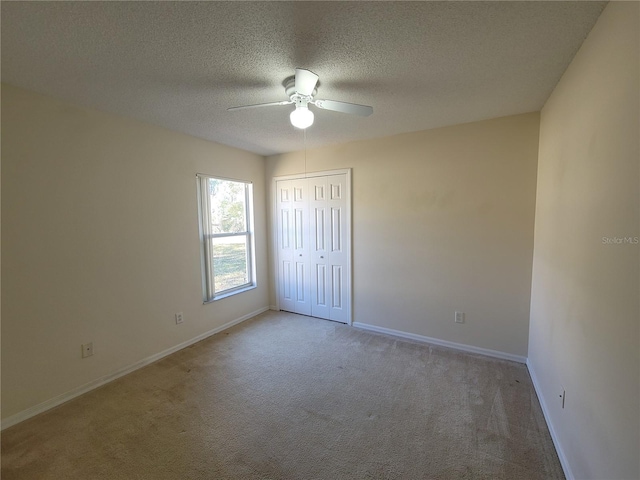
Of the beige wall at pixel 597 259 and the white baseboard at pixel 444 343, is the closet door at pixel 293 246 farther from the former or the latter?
the beige wall at pixel 597 259

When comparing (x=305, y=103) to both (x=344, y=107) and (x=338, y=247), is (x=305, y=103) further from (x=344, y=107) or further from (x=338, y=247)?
(x=338, y=247)

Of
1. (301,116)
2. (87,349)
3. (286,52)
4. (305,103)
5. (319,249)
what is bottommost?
(87,349)

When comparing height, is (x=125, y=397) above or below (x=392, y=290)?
below

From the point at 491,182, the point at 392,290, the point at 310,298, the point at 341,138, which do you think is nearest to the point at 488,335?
the point at 392,290

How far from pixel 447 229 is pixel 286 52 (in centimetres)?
234

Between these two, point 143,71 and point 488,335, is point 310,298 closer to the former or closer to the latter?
point 488,335

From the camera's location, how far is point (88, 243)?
7.69 ft

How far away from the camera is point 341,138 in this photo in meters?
3.35

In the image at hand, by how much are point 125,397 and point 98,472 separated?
74 cm

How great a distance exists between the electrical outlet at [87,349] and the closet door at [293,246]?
2395 millimetres

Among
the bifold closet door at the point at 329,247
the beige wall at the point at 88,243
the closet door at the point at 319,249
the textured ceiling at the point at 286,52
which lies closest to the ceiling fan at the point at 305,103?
the textured ceiling at the point at 286,52

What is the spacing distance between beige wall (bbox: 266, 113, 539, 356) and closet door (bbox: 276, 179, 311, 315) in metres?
0.64

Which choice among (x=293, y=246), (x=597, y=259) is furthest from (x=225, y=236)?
(x=597, y=259)

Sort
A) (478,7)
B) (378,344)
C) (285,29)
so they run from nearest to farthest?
(478,7)
(285,29)
(378,344)
